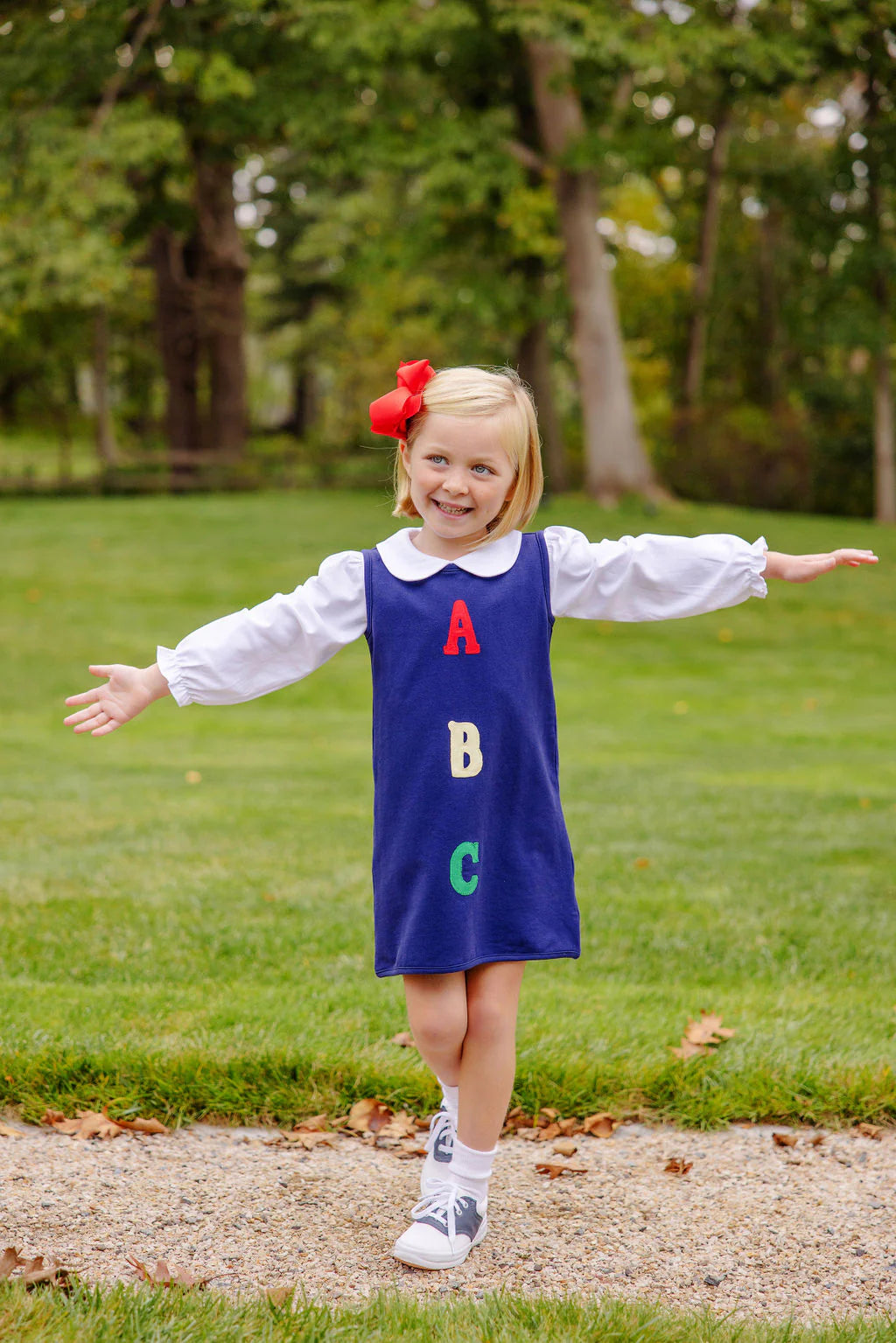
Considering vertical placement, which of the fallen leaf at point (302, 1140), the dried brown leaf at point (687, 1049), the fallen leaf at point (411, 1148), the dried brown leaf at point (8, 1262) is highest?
the dried brown leaf at point (8, 1262)

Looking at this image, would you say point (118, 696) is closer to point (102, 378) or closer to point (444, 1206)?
point (444, 1206)

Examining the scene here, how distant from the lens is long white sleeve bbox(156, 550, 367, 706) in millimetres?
2729

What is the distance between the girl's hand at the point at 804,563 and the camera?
2814 mm

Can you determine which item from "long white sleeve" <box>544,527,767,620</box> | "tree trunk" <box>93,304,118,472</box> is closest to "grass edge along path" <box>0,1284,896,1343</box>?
"long white sleeve" <box>544,527,767,620</box>

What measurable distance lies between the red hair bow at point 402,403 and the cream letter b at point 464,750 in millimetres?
637

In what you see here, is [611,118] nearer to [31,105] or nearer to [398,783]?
[31,105]

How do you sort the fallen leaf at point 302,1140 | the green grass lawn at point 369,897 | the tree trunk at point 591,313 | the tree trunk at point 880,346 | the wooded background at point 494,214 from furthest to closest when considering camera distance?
the tree trunk at point 880,346, the tree trunk at point 591,313, the wooded background at point 494,214, the green grass lawn at point 369,897, the fallen leaf at point 302,1140

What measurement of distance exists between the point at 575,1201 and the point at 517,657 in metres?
1.31

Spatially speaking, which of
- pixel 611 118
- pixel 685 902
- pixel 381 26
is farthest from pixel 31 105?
pixel 685 902

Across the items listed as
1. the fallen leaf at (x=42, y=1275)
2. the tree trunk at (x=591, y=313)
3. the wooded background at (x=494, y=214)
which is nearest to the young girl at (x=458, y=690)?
the fallen leaf at (x=42, y=1275)

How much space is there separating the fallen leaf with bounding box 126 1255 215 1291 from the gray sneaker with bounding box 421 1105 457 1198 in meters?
0.54

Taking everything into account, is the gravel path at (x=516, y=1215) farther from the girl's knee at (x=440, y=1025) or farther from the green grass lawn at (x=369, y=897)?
the girl's knee at (x=440, y=1025)

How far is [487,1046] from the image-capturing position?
276cm

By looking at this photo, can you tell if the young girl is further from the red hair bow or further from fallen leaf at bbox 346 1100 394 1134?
fallen leaf at bbox 346 1100 394 1134
